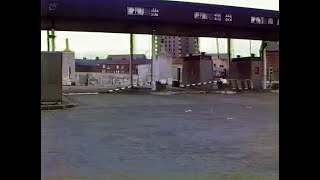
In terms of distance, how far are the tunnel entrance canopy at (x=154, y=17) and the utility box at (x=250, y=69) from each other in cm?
304

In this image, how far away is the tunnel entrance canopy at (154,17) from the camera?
28688mm

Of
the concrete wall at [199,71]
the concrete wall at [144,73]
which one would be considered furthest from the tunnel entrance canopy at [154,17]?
the concrete wall at [144,73]

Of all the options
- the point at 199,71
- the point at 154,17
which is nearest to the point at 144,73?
the point at 199,71

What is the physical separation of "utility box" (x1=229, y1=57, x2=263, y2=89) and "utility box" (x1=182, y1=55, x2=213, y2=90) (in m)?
2.90

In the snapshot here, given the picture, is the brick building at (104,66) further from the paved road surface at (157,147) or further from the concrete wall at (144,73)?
the paved road surface at (157,147)

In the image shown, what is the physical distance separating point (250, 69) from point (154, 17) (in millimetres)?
12732

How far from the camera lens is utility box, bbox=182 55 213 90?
39.2 metres

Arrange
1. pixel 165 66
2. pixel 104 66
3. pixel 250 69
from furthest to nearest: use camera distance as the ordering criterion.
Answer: pixel 104 66
pixel 165 66
pixel 250 69

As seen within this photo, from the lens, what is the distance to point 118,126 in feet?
41.6

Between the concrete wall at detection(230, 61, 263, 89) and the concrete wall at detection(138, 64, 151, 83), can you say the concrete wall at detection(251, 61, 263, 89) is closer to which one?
the concrete wall at detection(230, 61, 263, 89)

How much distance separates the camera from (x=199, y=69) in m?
39.3

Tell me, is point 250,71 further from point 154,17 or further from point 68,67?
point 68,67
